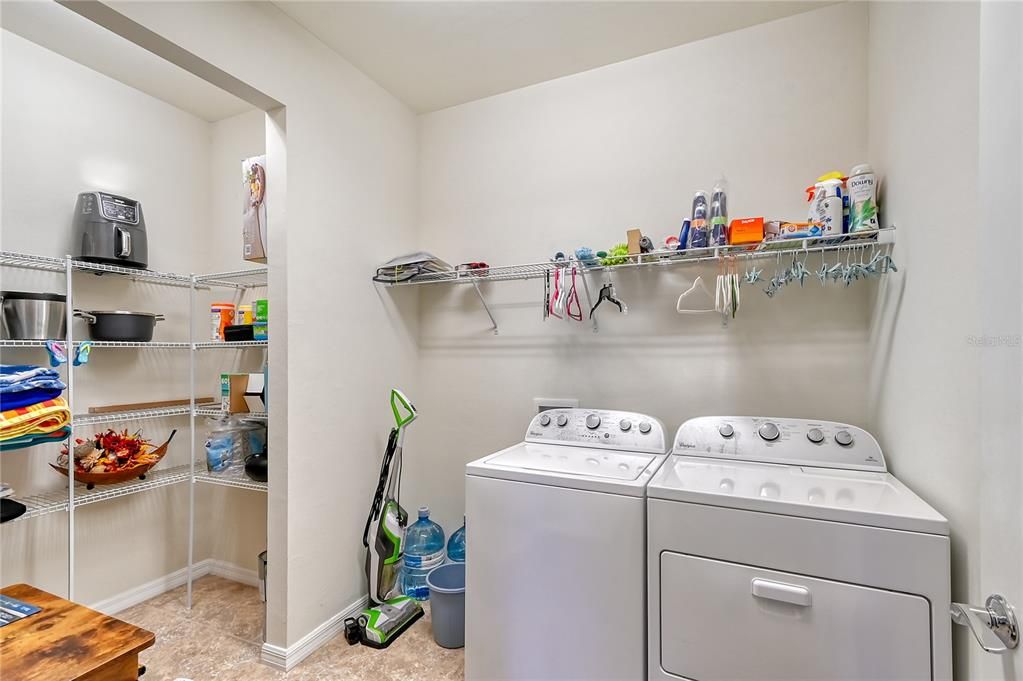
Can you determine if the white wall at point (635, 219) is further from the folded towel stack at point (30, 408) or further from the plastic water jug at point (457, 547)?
the folded towel stack at point (30, 408)

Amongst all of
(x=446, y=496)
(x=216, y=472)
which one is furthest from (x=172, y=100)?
(x=446, y=496)

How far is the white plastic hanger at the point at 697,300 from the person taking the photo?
2.04 m

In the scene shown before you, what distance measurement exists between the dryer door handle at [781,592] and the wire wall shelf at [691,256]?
1.10 metres

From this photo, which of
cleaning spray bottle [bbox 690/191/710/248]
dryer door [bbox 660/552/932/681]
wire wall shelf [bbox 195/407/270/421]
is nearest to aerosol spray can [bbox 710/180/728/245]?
cleaning spray bottle [bbox 690/191/710/248]

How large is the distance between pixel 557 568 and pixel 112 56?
291 centimetres

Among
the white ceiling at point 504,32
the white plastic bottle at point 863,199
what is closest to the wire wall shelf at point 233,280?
the white ceiling at point 504,32

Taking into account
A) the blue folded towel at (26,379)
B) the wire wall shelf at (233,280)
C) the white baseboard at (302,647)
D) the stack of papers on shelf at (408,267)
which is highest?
the stack of papers on shelf at (408,267)

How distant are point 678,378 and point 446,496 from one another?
1.37 metres

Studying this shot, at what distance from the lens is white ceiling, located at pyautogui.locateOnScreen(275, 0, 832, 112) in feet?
6.31

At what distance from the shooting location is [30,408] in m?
1.69

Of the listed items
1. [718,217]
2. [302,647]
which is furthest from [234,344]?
[718,217]

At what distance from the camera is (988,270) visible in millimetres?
640

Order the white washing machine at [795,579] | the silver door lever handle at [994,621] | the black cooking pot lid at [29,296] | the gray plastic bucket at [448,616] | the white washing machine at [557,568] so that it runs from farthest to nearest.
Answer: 1. the gray plastic bucket at [448,616]
2. the black cooking pot lid at [29,296]
3. the white washing machine at [557,568]
4. the white washing machine at [795,579]
5. the silver door lever handle at [994,621]

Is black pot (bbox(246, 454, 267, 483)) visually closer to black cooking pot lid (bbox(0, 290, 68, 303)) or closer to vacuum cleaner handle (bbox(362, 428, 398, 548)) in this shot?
Answer: vacuum cleaner handle (bbox(362, 428, 398, 548))
